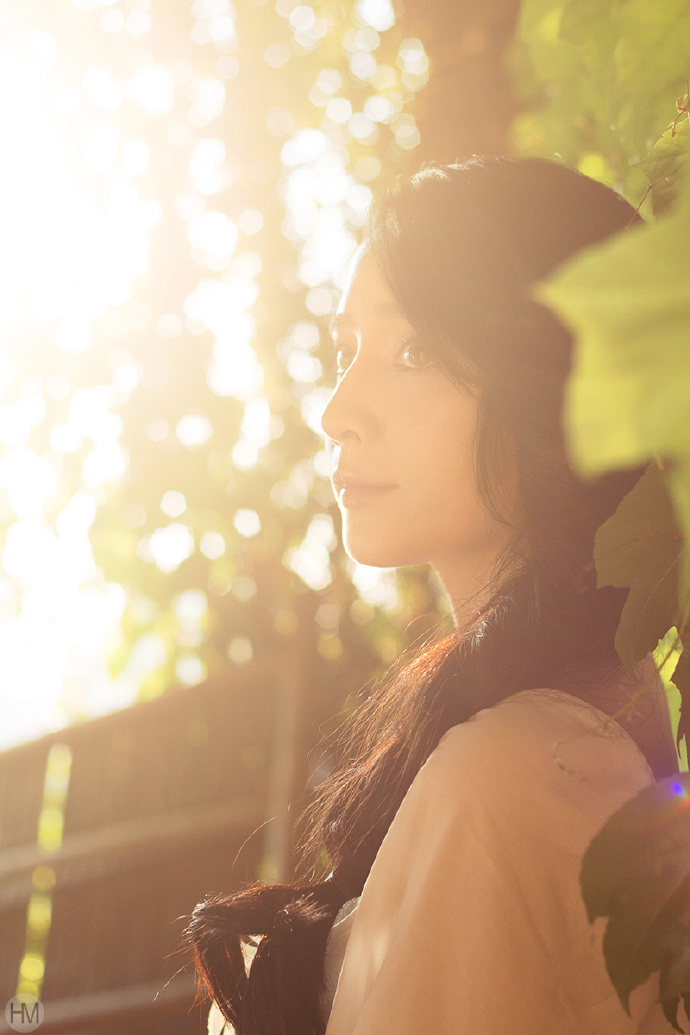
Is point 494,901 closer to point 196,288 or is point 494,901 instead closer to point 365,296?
point 365,296

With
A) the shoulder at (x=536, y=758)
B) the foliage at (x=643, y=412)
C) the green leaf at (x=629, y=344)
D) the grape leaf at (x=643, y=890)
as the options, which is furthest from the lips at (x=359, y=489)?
the green leaf at (x=629, y=344)

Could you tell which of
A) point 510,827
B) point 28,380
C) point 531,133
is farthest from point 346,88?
point 510,827

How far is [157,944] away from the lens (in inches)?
120

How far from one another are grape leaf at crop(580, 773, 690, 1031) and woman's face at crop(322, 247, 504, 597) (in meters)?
0.72

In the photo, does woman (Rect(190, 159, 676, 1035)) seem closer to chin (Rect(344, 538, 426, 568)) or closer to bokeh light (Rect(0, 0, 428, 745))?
chin (Rect(344, 538, 426, 568))

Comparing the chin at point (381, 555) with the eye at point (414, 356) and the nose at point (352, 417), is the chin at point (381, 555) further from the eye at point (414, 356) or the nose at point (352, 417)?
the eye at point (414, 356)

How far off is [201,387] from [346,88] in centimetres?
220

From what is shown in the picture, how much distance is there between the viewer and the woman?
87 cm

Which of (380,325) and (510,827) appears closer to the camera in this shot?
(510,827)

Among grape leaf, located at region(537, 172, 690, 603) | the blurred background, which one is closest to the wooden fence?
the blurred background

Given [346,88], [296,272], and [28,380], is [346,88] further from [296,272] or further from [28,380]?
[28,380]

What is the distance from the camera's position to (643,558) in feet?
2.23

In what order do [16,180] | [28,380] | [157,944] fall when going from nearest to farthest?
[157,944]
[16,180]
[28,380]

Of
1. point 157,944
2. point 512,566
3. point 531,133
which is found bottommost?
point 157,944
